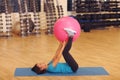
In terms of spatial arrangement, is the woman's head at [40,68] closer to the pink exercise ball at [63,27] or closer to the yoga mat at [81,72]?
the yoga mat at [81,72]

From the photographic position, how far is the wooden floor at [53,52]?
4.95m

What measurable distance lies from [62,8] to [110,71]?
5.03 m

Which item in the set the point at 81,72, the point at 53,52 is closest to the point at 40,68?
the point at 81,72

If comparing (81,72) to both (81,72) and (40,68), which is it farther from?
(40,68)

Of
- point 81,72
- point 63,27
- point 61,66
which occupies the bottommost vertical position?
point 81,72

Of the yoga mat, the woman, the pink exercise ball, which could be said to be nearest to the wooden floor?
the yoga mat

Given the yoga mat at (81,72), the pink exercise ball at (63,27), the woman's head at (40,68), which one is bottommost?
the yoga mat at (81,72)

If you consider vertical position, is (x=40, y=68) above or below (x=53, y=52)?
above

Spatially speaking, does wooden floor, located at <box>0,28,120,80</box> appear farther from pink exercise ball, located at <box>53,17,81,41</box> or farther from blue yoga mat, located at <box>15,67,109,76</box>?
pink exercise ball, located at <box>53,17,81,41</box>

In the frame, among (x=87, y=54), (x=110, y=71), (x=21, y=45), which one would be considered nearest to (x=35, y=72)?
(x=110, y=71)

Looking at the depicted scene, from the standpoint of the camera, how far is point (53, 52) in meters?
6.39

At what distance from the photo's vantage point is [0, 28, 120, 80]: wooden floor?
4.95 metres

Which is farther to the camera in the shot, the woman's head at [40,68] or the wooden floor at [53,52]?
the wooden floor at [53,52]

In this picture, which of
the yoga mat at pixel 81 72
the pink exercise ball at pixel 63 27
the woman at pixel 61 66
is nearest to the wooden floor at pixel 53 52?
the yoga mat at pixel 81 72
